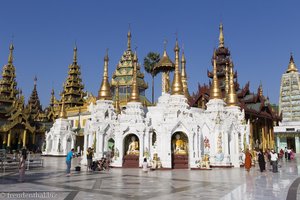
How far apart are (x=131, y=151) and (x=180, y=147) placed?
Answer: 378 centimetres

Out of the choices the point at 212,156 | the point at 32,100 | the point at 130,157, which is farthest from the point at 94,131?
the point at 32,100

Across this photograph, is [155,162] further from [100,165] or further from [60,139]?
[60,139]

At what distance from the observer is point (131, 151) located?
22.7m

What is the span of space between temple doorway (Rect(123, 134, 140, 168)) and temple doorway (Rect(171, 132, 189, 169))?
281 centimetres

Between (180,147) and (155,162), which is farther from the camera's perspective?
(180,147)

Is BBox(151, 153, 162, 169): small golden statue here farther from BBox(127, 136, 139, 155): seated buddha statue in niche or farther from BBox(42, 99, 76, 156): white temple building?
BBox(42, 99, 76, 156): white temple building

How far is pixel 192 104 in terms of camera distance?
45.9m

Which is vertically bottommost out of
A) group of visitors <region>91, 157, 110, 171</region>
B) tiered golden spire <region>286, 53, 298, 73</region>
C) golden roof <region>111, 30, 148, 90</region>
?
group of visitors <region>91, 157, 110, 171</region>

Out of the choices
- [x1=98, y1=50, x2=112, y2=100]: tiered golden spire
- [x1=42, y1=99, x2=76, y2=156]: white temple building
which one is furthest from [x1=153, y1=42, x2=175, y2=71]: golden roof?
[x1=42, y1=99, x2=76, y2=156]: white temple building

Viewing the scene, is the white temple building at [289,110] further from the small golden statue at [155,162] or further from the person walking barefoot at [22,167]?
the person walking barefoot at [22,167]

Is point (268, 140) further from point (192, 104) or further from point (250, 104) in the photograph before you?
point (192, 104)

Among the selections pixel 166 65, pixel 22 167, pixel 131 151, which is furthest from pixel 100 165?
pixel 166 65

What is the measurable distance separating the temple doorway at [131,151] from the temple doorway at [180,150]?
9.21 feet

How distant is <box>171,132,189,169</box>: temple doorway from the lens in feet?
69.6
